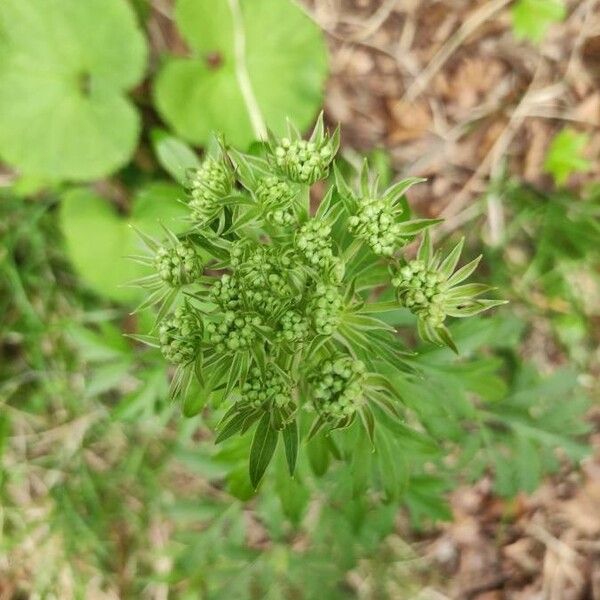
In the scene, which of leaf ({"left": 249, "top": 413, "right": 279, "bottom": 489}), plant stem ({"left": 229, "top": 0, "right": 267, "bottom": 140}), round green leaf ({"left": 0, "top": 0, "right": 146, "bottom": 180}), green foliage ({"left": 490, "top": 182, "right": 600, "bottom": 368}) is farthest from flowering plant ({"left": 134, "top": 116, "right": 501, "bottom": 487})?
green foliage ({"left": 490, "top": 182, "right": 600, "bottom": 368})

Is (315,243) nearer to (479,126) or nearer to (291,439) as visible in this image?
(291,439)

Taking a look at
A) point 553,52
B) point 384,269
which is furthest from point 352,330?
point 553,52

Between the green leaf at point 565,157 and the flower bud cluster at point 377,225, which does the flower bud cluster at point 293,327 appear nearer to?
the flower bud cluster at point 377,225

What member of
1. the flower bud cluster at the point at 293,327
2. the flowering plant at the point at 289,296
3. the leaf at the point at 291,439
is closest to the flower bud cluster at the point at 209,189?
the flowering plant at the point at 289,296

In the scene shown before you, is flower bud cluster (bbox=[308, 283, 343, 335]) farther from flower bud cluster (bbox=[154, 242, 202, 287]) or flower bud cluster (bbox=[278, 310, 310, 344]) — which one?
flower bud cluster (bbox=[154, 242, 202, 287])

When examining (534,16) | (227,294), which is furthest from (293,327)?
(534,16)

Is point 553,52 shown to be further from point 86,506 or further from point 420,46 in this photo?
point 86,506
